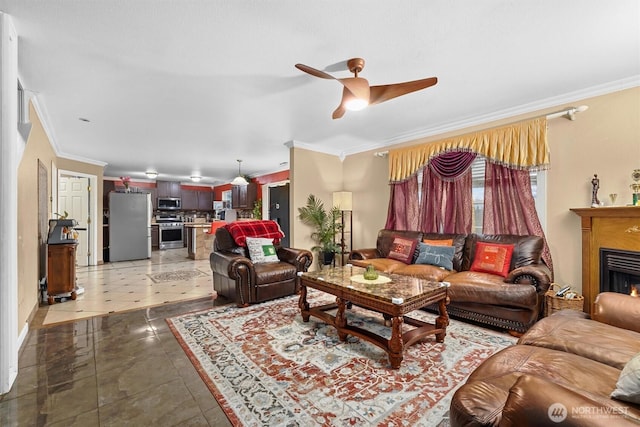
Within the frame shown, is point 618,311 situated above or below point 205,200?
below

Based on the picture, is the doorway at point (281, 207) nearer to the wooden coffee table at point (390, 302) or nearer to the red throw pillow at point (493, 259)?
the wooden coffee table at point (390, 302)

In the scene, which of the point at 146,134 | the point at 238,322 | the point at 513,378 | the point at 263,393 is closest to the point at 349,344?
the point at 263,393

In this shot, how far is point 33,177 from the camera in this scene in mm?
3172

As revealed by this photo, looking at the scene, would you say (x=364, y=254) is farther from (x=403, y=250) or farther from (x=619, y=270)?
(x=619, y=270)

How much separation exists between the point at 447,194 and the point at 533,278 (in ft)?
5.35

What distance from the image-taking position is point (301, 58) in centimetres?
230

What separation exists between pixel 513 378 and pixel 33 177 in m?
4.68

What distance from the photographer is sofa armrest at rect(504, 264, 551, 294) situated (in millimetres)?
2637

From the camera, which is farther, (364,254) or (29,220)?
(364,254)

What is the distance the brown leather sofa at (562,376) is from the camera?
2.58ft

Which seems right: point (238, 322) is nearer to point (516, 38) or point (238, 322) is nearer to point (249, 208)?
A: point (516, 38)

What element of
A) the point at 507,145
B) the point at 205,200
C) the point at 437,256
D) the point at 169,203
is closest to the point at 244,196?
the point at 205,200

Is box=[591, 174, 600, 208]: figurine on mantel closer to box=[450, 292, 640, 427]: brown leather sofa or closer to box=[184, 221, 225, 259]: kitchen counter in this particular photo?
box=[450, 292, 640, 427]: brown leather sofa

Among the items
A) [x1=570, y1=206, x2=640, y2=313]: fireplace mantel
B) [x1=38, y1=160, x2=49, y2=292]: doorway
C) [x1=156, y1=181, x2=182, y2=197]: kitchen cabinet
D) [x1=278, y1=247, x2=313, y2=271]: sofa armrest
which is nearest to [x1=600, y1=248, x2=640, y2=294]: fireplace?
[x1=570, y1=206, x2=640, y2=313]: fireplace mantel
